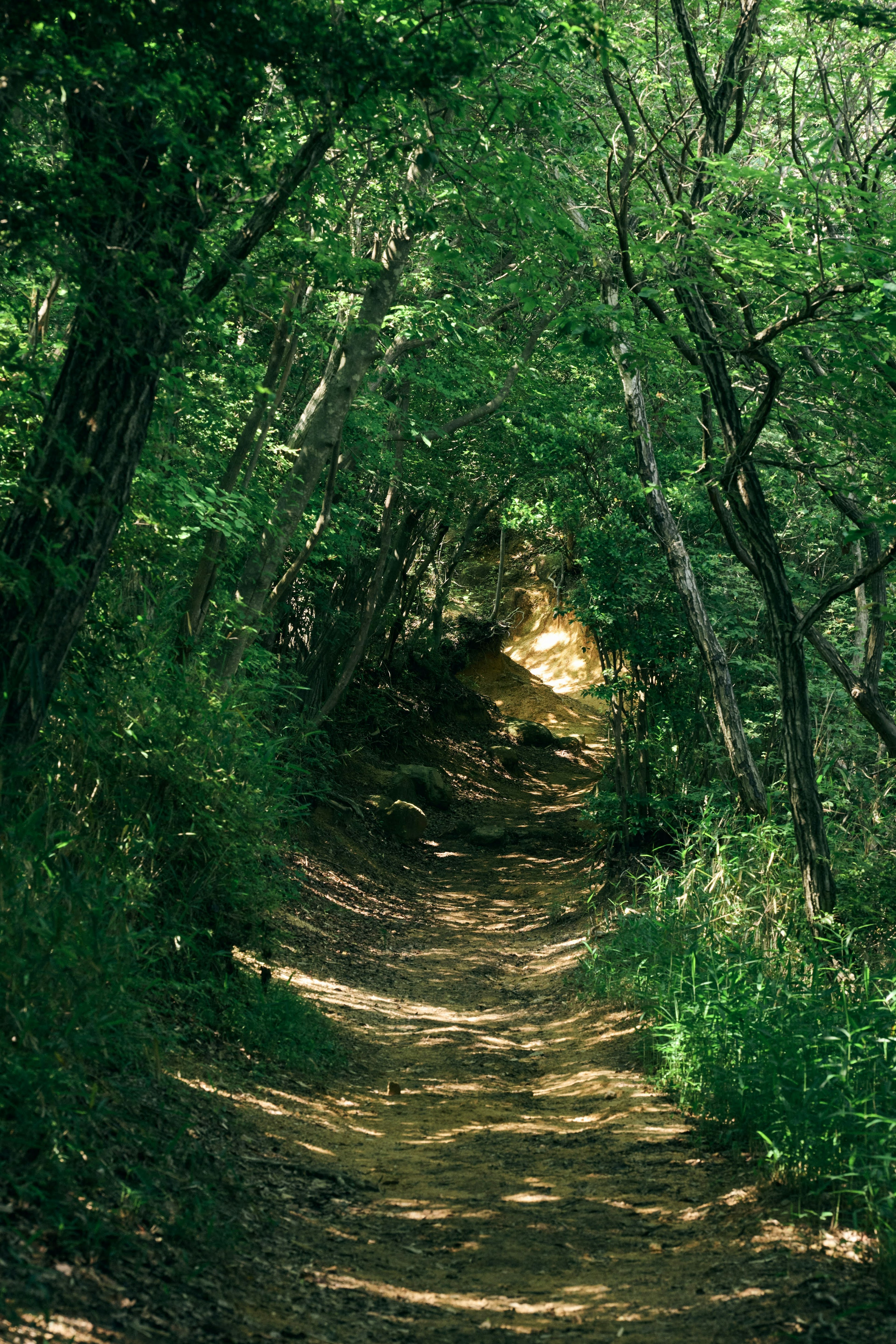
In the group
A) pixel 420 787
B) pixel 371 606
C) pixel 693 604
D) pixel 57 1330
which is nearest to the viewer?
pixel 57 1330

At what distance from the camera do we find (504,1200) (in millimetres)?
4301

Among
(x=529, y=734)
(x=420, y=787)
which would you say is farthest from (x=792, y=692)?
(x=529, y=734)

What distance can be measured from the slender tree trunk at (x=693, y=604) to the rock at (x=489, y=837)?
6.06m

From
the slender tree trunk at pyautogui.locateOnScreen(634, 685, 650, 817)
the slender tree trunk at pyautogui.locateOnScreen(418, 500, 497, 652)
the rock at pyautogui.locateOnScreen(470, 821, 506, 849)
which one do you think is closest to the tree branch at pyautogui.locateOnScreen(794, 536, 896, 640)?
the slender tree trunk at pyautogui.locateOnScreen(634, 685, 650, 817)

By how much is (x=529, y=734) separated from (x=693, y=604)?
13.3 meters

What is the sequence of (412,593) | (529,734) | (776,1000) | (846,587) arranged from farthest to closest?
(529,734) → (412,593) → (846,587) → (776,1000)

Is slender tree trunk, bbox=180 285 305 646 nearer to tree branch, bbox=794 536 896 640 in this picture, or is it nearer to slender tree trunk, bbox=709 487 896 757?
slender tree trunk, bbox=709 487 896 757

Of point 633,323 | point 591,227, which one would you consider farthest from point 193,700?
point 591,227

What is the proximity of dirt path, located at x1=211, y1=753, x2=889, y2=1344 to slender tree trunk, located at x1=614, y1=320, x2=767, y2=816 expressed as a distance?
2400mm

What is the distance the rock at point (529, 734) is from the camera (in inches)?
882

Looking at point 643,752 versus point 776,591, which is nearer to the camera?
point 776,591

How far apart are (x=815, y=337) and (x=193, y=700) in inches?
186

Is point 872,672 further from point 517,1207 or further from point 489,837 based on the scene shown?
point 489,837

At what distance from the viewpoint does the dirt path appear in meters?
3.19
